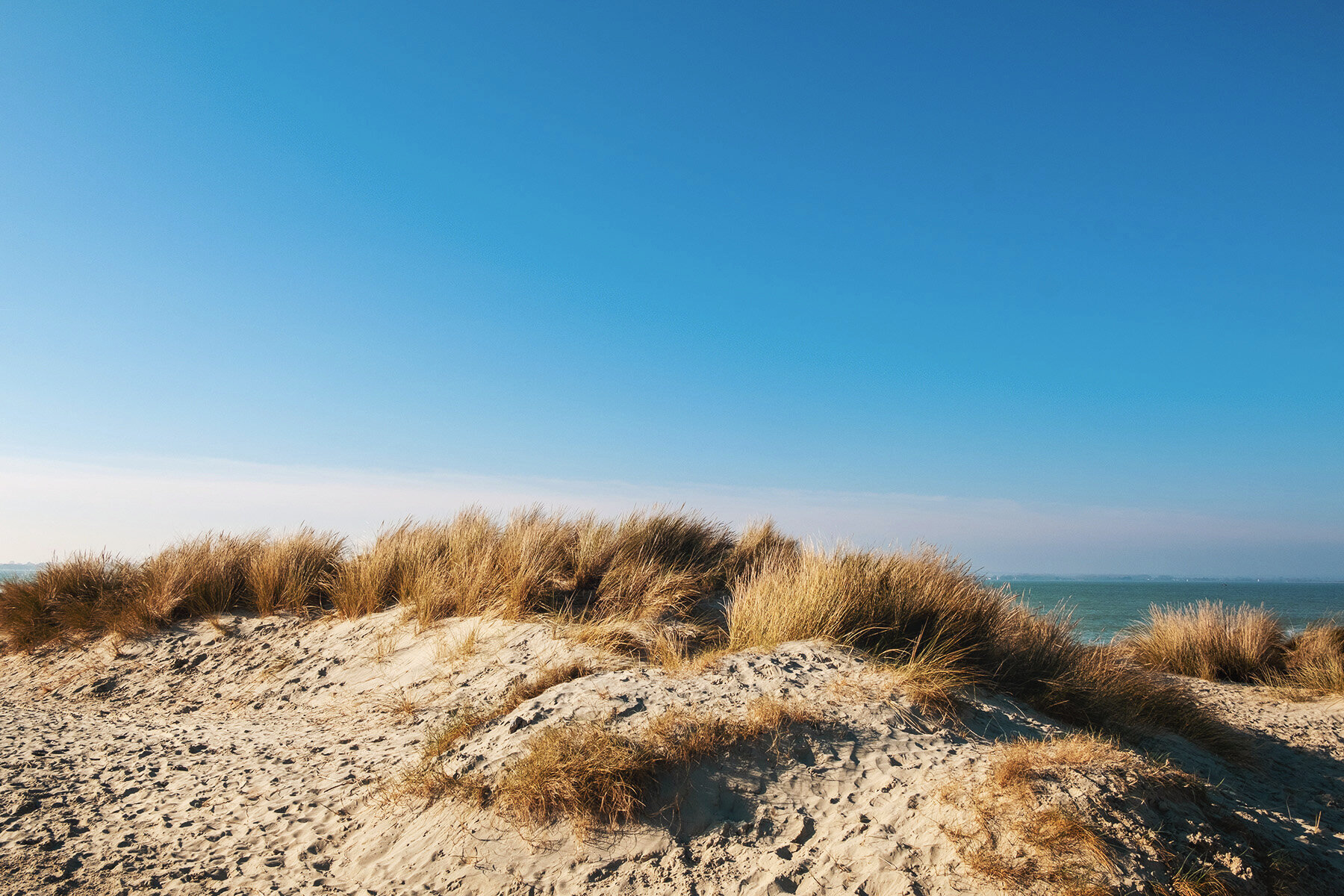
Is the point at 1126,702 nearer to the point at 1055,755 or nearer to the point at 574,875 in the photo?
the point at 1055,755

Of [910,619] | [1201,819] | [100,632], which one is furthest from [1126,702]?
[100,632]

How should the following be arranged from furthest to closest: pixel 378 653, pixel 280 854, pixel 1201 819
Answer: pixel 378 653 → pixel 280 854 → pixel 1201 819

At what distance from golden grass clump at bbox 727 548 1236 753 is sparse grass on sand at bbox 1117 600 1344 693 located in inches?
189

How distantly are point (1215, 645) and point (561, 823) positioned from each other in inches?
497

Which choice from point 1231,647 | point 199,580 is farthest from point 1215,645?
point 199,580

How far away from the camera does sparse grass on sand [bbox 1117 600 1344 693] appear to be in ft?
36.5

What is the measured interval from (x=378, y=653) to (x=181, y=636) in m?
4.09

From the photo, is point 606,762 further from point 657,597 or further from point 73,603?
point 73,603

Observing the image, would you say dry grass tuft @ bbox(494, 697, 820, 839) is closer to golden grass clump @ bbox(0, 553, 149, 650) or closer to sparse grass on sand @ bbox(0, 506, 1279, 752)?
Result: sparse grass on sand @ bbox(0, 506, 1279, 752)

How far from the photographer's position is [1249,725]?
27.9ft

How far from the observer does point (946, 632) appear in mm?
6160

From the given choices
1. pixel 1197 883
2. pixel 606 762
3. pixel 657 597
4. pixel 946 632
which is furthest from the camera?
pixel 657 597

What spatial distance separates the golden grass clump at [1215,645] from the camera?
1135 centimetres

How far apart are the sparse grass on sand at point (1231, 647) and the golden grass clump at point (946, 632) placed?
480 cm
